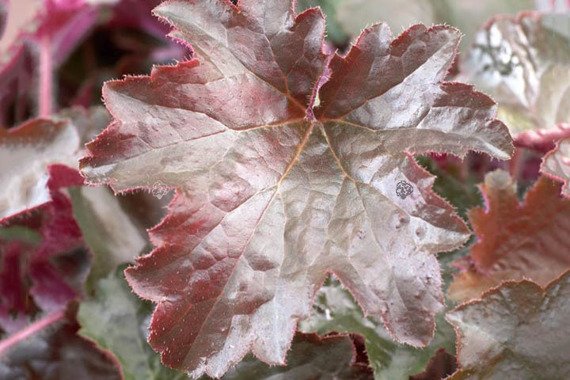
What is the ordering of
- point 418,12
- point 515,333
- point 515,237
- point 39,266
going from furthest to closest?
point 418,12 → point 39,266 → point 515,237 → point 515,333

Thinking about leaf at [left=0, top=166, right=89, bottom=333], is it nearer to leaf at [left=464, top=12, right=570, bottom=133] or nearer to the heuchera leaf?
the heuchera leaf

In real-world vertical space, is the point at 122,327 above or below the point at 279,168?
below

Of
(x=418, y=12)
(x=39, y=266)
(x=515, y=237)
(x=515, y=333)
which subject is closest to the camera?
(x=515, y=333)

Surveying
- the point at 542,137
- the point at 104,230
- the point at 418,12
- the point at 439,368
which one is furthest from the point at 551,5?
the point at 104,230

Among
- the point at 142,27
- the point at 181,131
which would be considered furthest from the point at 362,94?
the point at 142,27

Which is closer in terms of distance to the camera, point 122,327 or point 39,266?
point 122,327

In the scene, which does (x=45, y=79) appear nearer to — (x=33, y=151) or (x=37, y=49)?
(x=37, y=49)

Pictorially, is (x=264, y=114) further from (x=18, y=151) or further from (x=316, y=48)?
(x=18, y=151)
